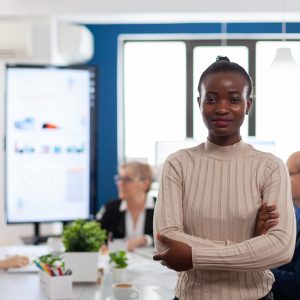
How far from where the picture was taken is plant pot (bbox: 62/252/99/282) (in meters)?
2.32

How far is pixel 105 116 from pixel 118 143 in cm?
35

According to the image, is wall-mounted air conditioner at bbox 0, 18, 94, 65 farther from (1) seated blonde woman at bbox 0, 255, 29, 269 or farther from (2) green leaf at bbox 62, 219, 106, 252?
(2) green leaf at bbox 62, 219, 106, 252

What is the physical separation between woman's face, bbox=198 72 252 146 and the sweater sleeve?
0.15 meters

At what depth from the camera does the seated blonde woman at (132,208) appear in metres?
3.72

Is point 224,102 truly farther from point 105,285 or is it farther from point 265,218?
point 105,285

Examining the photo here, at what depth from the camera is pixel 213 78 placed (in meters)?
1.29

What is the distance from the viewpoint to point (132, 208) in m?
3.79

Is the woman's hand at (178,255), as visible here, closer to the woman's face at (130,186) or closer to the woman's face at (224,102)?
the woman's face at (224,102)

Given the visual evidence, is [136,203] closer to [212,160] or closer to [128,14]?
[128,14]

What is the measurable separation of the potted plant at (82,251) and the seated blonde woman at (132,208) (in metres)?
1.30

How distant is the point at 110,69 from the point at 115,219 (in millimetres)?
2915

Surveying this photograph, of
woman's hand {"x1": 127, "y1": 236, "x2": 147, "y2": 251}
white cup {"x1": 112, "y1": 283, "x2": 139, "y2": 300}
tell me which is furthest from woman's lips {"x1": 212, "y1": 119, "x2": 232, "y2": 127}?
woman's hand {"x1": 127, "y1": 236, "x2": 147, "y2": 251}

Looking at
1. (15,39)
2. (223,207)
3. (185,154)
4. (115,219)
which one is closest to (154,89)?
(15,39)

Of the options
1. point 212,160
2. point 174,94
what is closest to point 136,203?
point 212,160
